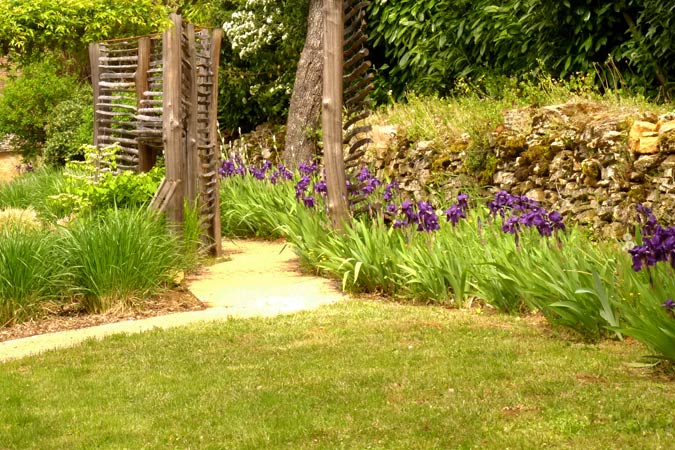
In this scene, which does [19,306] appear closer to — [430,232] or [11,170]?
[430,232]

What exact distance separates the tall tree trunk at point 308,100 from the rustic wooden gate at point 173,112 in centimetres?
235

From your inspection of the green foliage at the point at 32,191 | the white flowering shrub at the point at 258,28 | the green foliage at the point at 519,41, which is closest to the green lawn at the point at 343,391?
the green foliage at the point at 519,41

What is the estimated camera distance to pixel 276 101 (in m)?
19.0

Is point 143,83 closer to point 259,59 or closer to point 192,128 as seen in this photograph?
point 192,128

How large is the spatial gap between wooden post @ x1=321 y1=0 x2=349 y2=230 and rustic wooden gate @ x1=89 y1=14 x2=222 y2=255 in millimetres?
1553

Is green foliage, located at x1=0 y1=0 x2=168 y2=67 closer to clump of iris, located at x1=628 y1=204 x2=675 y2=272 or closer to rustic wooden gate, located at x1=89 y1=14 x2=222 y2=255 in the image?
rustic wooden gate, located at x1=89 y1=14 x2=222 y2=255

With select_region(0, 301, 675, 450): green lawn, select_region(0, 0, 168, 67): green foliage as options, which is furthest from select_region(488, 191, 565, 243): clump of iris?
select_region(0, 0, 168, 67): green foliage

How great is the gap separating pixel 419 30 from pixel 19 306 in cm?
943

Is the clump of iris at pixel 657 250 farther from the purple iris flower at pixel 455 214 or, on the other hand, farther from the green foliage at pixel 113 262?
the green foliage at pixel 113 262

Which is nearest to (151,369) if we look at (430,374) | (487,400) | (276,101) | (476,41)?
(430,374)

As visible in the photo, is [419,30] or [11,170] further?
[11,170]

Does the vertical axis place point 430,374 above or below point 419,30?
below

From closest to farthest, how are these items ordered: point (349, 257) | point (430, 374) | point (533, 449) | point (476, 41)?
point (533, 449) → point (430, 374) → point (349, 257) → point (476, 41)

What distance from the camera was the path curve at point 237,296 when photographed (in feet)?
25.3
